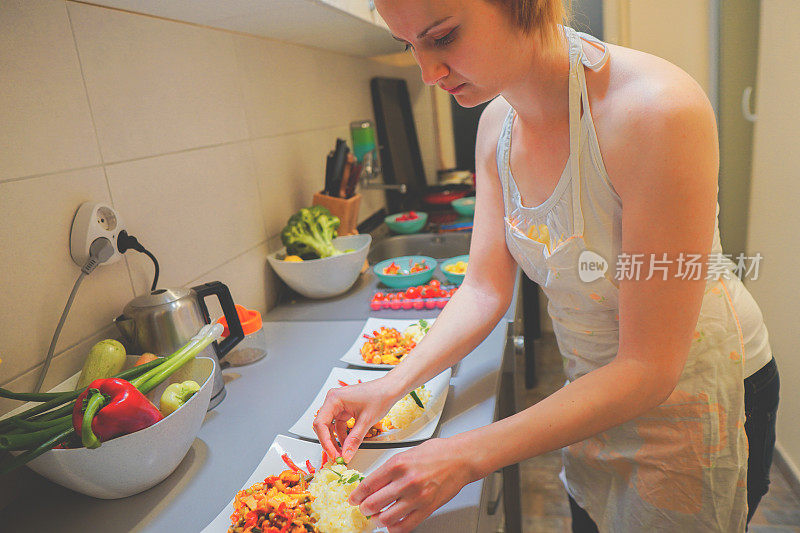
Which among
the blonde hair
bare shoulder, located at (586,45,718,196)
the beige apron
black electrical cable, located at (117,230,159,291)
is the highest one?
the blonde hair

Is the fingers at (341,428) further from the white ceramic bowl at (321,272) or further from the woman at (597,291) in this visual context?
the white ceramic bowl at (321,272)

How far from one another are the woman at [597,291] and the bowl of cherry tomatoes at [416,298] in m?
0.34

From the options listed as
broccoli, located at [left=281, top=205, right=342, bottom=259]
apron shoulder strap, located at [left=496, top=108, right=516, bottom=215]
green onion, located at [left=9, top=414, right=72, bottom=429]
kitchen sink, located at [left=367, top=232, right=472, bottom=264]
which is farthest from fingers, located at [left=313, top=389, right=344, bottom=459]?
kitchen sink, located at [left=367, top=232, right=472, bottom=264]

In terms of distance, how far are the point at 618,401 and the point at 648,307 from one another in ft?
0.43

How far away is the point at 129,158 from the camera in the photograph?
3.35ft

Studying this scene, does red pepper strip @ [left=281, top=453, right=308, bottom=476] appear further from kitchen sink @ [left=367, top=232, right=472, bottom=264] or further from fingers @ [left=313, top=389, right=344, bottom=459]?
kitchen sink @ [left=367, top=232, right=472, bottom=264]

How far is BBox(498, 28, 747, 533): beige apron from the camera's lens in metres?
0.83

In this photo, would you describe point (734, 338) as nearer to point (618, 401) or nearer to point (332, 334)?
A: point (618, 401)

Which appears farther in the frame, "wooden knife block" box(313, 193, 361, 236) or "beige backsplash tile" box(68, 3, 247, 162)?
"wooden knife block" box(313, 193, 361, 236)

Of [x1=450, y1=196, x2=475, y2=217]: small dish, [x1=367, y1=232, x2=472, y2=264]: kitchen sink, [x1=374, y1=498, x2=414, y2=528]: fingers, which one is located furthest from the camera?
[x1=450, y1=196, x2=475, y2=217]: small dish

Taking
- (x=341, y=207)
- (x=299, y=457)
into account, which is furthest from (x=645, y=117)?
(x=341, y=207)

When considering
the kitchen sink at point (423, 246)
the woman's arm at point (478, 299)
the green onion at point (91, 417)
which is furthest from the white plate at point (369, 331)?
the kitchen sink at point (423, 246)

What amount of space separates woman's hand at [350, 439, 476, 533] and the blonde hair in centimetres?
57

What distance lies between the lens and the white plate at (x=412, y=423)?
32.0 inches
